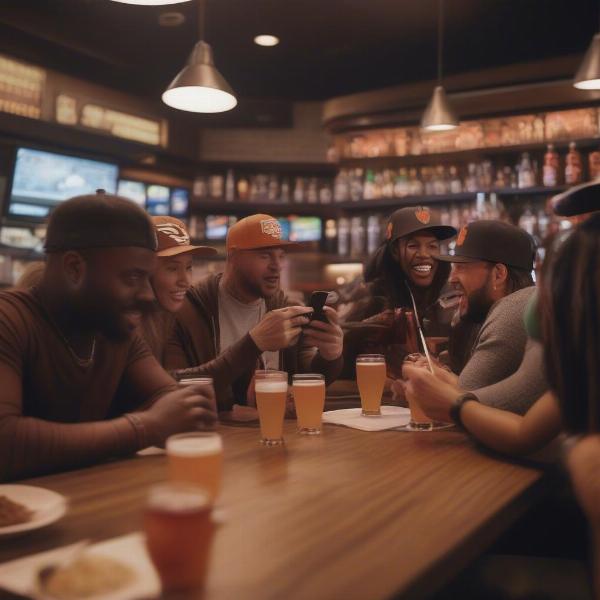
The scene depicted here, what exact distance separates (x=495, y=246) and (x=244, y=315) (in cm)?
124

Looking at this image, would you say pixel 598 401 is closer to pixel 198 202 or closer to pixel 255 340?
pixel 255 340

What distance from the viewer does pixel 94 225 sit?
5.42ft

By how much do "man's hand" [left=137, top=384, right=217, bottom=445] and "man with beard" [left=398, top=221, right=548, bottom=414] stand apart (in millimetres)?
586

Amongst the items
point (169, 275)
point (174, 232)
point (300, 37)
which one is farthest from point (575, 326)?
point (300, 37)

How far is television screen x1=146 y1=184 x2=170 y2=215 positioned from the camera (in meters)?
Answer: 6.95

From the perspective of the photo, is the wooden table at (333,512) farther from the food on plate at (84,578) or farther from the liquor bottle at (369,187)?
the liquor bottle at (369,187)

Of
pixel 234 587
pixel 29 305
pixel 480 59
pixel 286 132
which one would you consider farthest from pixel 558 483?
pixel 286 132

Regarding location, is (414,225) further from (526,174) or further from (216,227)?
(216,227)

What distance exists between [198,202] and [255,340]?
520cm

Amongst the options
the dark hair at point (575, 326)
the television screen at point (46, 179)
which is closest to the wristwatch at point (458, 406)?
the dark hair at point (575, 326)

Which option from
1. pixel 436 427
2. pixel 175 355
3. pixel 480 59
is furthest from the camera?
pixel 480 59

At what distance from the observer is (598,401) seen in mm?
1135

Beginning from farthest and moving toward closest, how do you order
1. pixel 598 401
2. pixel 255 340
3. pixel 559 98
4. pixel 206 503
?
pixel 559 98 < pixel 255 340 < pixel 598 401 < pixel 206 503

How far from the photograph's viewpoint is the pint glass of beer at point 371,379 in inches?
83.9
